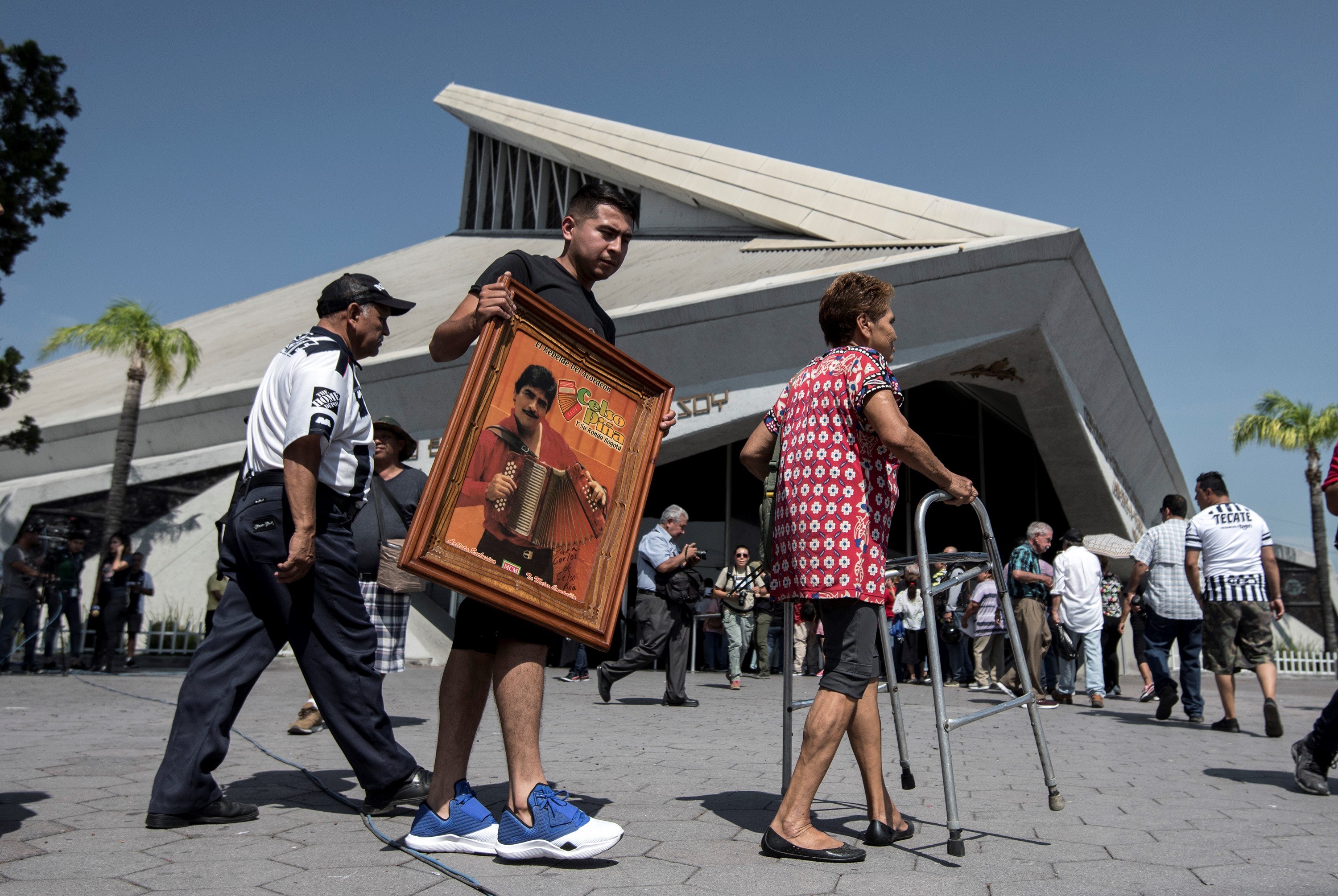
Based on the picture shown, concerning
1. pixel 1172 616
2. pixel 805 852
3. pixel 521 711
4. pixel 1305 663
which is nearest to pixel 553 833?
pixel 521 711

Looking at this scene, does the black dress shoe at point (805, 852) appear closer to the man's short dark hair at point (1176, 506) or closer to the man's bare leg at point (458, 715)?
the man's bare leg at point (458, 715)

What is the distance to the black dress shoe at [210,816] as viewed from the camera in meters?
3.10

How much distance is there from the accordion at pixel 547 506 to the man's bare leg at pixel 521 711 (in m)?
0.32

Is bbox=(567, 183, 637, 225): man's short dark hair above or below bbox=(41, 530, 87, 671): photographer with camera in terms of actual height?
above

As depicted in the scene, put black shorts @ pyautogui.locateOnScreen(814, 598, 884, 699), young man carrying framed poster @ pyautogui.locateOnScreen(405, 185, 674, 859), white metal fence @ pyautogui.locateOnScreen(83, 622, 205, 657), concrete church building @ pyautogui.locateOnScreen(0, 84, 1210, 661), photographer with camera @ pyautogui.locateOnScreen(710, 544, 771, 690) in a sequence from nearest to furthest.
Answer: young man carrying framed poster @ pyautogui.locateOnScreen(405, 185, 674, 859)
black shorts @ pyautogui.locateOnScreen(814, 598, 884, 699)
photographer with camera @ pyautogui.locateOnScreen(710, 544, 771, 690)
white metal fence @ pyautogui.locateOnScreen(83, 622, 205, 657)
concrete church building @ pyautogui.locateOnScreen(0, 84, 1210, 661)

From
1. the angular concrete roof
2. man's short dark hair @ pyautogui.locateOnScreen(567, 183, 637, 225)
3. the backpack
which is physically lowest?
the backpack

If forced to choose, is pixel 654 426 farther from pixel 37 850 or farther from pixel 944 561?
pixel 37 850

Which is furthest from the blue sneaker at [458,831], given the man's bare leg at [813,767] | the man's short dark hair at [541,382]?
the man's short dark hair at [541,382]

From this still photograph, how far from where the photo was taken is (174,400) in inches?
614

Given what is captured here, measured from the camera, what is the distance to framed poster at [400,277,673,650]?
9.03 feet

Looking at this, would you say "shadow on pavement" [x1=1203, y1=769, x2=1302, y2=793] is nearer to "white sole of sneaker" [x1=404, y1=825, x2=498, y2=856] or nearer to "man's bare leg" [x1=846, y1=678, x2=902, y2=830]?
"man's bare leg" [x1=846, y1=678, x2=902, y2=830]

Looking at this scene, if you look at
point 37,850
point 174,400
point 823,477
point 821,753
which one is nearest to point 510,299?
point 823,477

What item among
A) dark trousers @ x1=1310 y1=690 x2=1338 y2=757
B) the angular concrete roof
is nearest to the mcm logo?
dark trousers @ x1=1310 y1=690 x2=1338 y2=757

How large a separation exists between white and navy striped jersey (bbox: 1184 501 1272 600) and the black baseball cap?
6067 mm
